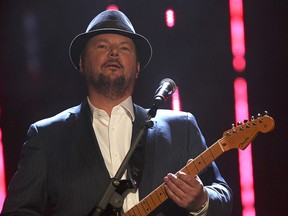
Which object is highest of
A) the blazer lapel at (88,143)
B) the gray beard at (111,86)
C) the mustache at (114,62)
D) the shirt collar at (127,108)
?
the mustache at (114,62)

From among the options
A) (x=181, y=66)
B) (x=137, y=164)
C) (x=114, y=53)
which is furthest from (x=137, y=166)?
(x=181, y=66)

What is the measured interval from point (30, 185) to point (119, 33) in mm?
1012

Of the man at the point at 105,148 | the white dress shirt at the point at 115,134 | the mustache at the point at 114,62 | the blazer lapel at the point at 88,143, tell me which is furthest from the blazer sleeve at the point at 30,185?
the mustache at the point at 114,62

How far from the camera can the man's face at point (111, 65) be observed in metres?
2.89

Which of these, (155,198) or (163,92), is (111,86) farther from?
(155,198)

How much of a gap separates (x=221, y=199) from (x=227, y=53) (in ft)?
4.17

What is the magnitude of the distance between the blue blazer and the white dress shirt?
2.2 inches

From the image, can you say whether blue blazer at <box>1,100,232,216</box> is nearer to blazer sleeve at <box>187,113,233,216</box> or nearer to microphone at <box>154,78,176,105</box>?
blazer sleeve at <box>187,113,233,216</box>

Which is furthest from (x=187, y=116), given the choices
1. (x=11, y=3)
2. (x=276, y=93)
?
(x=11, y=3)

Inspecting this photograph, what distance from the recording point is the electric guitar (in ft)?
7.91

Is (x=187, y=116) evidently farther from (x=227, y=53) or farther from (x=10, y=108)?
(x=10, y=108)

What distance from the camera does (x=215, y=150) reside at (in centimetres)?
245

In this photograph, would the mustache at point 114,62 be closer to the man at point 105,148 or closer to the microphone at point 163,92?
Answer: the man at point 105,148

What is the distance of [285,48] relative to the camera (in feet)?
11.5
